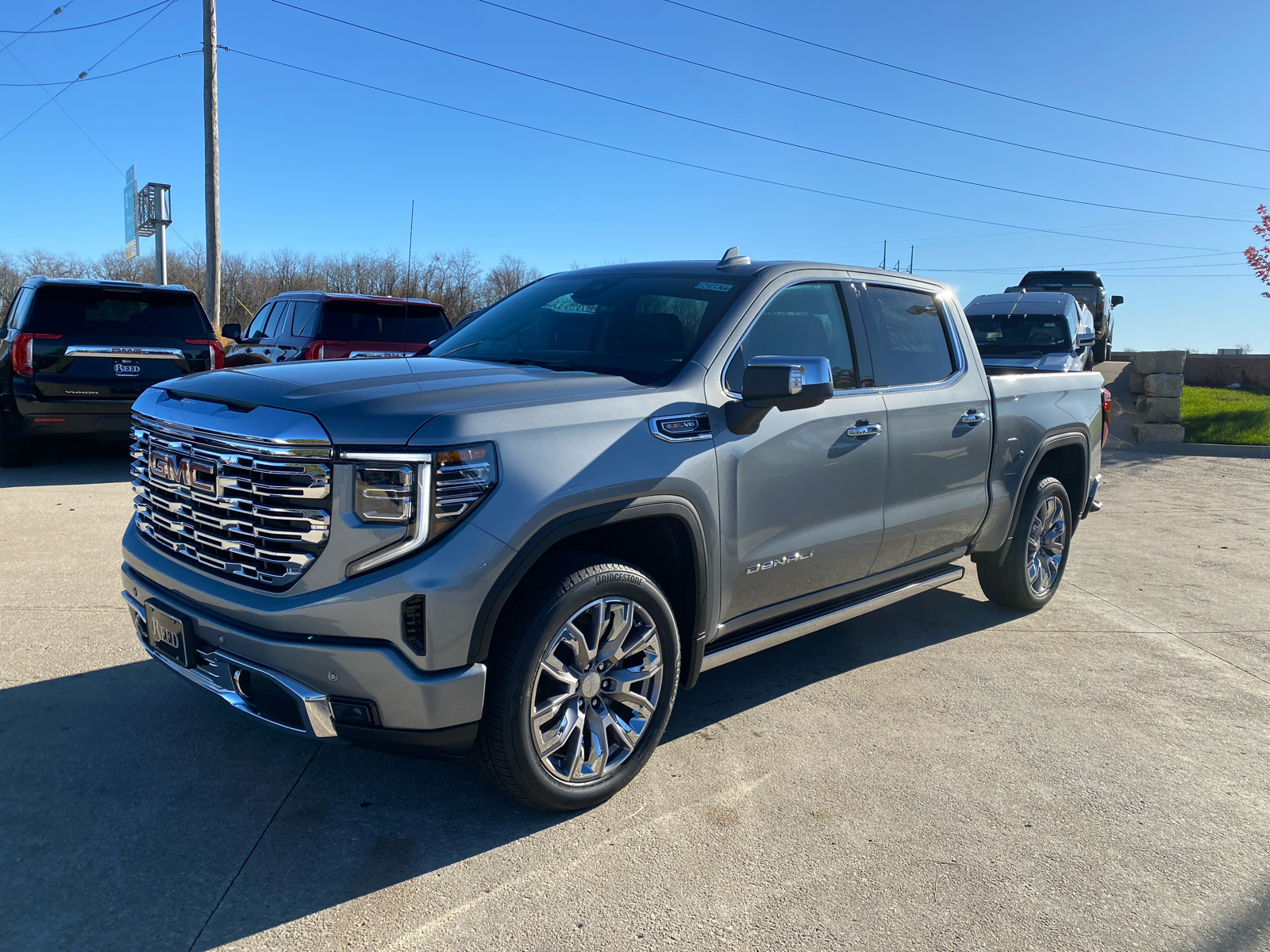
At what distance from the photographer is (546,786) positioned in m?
3.15

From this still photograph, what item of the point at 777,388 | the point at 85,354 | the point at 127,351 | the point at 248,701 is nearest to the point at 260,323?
the point at 127,351

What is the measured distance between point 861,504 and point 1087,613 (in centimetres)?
270

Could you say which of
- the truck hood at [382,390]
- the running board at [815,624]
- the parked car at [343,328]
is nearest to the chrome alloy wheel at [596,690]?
the running board at [815,624]

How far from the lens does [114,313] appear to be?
921 centimetres

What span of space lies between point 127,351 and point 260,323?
10.7ft

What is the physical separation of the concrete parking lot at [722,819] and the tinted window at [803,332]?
5.13ft

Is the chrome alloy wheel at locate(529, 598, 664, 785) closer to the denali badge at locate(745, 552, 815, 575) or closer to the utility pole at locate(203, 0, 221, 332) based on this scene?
the denali badge at locate(745, 552, 815, 575)

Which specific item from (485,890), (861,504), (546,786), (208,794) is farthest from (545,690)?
(861,504)

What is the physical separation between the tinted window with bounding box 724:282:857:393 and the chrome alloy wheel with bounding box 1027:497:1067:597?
2070 millimetres

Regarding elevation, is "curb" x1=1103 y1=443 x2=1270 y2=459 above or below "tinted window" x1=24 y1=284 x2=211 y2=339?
below

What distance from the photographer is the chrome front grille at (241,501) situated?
2818 millimetres

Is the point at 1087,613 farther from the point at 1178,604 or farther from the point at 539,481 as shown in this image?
the point at 539,481

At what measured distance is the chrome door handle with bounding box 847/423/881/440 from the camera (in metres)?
4.13

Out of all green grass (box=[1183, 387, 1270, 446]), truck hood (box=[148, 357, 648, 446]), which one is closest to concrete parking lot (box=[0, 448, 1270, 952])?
truck hood (box=[148, 357, 648, 446])
